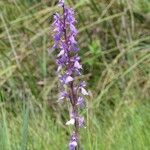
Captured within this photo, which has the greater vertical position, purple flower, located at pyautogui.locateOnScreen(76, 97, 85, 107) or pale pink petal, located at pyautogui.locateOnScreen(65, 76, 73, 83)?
pale pink petal, located at pyautogui.locateOnScreen(65, 76, 73, 83)

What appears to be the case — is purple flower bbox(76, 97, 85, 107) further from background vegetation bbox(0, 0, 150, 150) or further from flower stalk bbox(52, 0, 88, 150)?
background vegetation bbox(0, 0, 150, 150)

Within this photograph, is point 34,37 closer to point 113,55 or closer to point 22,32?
point 22,32

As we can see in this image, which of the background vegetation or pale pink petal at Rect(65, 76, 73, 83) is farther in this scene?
the background vegetation

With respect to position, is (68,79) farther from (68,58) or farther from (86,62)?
(86,62)

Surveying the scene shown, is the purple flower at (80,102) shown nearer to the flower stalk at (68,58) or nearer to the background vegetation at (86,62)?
the flower stalk at (68,58)

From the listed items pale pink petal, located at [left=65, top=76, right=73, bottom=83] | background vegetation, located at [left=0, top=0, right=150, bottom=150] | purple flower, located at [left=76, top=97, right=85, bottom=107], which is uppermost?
background vegetation, located at [left=0, top=0, right=150, bottom=150]

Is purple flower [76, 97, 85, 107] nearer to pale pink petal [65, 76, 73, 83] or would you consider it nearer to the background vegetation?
pale pink petal [65, 76, 73, 83]

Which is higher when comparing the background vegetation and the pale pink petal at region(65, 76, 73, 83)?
the background vegetation

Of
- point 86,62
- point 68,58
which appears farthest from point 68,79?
point 86,62

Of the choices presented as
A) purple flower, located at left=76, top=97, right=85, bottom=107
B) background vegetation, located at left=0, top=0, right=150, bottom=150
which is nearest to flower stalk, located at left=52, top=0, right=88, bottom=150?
purple flower, located at left=76, top=97, right=85, bottom=107
